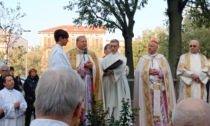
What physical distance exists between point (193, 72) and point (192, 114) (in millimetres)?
7947

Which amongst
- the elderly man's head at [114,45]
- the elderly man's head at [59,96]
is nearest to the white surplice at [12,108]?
the elderly man's head at [114,45]

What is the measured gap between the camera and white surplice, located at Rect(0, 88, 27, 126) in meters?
8.78

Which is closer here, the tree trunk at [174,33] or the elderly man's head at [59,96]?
the elderly man's head at [59,96]

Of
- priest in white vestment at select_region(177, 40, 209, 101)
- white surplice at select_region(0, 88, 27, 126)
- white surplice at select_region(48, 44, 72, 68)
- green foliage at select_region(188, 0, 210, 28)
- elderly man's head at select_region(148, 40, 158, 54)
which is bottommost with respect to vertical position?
white surplice at select_region(0, 88, 27, 126)

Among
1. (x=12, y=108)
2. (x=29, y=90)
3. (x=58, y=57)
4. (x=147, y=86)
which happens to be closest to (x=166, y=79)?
(x=147, y=86)

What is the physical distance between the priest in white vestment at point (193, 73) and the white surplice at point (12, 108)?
12.4ft

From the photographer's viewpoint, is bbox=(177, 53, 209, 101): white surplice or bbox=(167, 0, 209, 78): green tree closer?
bbox=(177, 53, 209, 101): white surplice

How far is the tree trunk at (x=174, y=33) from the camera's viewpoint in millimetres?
16527

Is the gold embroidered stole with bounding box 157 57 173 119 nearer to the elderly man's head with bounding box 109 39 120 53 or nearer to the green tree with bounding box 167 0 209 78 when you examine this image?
the elderly man's head with bounding box 109 39 120 53

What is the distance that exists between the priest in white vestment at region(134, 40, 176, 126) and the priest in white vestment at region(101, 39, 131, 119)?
15.4 inches

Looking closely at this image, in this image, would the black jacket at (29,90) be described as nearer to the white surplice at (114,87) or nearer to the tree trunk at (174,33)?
the white surplice at (114,87)

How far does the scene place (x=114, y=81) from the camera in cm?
995

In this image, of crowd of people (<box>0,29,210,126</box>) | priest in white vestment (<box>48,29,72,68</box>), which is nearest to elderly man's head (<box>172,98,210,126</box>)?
crowd of people (<box>0,29,210,126</box>)

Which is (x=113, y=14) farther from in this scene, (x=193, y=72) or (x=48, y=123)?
(x=48, y=123)
